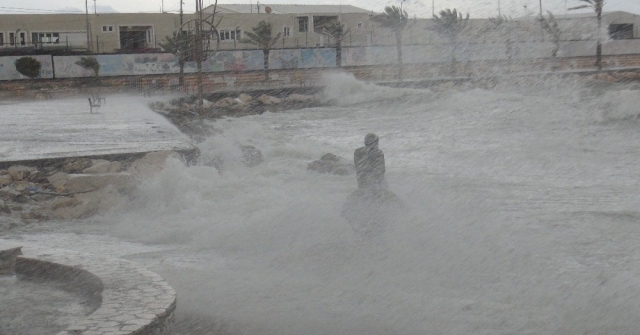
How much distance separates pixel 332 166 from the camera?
15.0 meters

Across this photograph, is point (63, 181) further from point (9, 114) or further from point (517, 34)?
point (517, 34)

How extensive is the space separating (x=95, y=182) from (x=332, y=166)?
5.32 m

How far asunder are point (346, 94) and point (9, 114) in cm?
2260

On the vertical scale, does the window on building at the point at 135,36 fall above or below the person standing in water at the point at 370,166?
above

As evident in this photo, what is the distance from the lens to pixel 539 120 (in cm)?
2878

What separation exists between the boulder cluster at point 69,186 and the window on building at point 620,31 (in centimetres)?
4162

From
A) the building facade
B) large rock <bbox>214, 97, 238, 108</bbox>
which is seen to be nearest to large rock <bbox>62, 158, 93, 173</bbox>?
large rock <bbox>214, 97, 238, 108</bbox>

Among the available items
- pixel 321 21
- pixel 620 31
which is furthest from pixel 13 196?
pixel 321 21

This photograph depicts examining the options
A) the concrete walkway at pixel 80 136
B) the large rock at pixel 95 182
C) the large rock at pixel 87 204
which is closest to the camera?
the large rock at pixel 87 204

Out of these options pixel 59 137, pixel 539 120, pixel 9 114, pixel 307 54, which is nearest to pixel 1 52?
pixel 307 54

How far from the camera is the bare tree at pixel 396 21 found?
49719 mm

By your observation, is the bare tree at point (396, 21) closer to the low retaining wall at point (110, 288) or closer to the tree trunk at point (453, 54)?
the tree trunk at point (453, 54)

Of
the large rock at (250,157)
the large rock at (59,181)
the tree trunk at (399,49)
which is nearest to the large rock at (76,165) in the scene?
the large rock at (59,181)

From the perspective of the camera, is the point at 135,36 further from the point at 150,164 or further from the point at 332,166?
the point at 150,164
